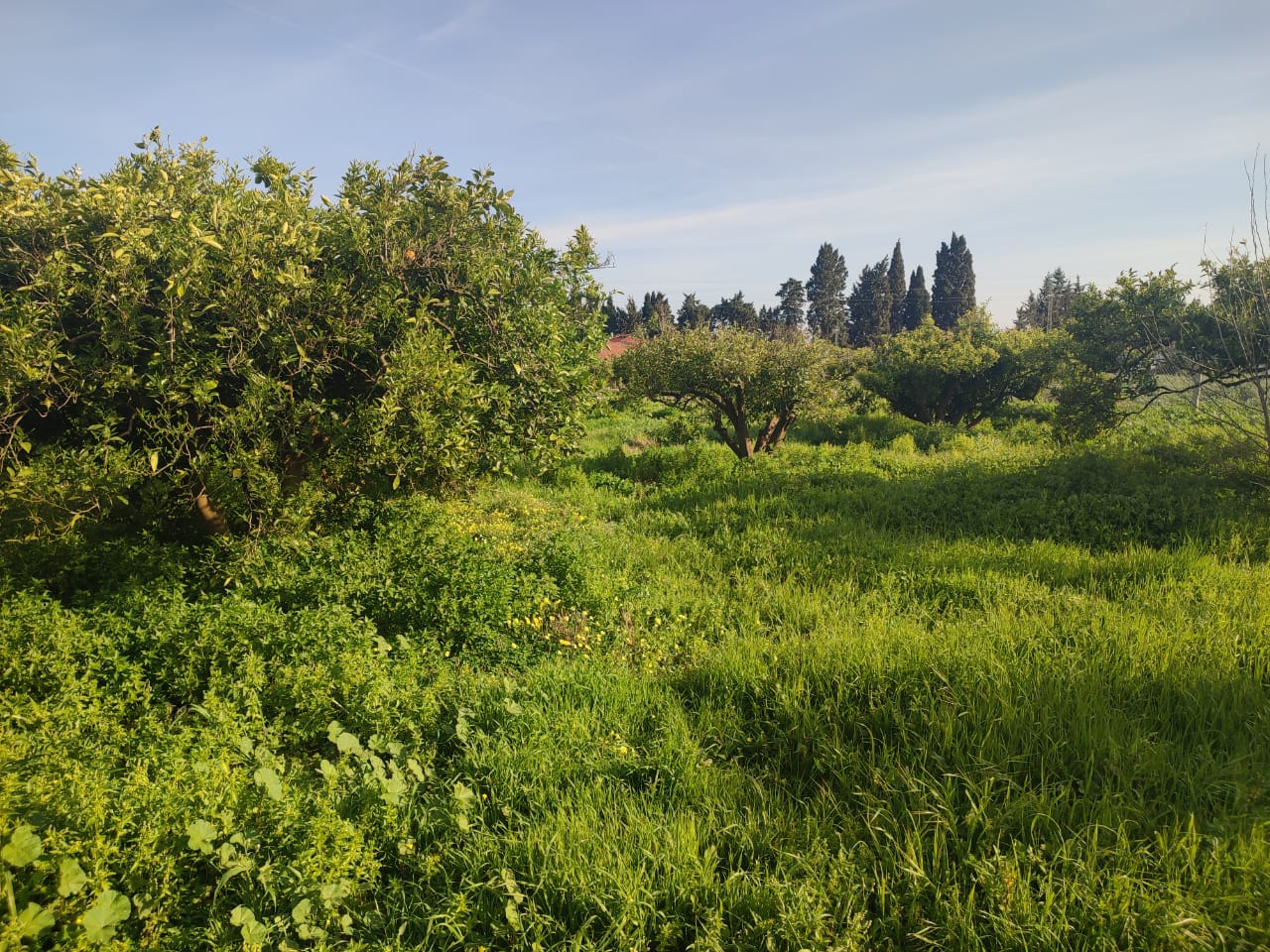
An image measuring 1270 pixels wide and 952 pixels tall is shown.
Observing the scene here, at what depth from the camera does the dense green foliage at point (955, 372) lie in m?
20.0

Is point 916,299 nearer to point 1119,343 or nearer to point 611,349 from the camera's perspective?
point 611,349

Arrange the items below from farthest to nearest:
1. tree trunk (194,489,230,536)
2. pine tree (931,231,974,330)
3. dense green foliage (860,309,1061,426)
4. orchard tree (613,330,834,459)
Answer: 1. pine tree (931,231,974,330)
2. dense green foliage (860,309,1061,426)
3. orchard tree (613,330,834,459)
4. tree trunk (194,489,230,536)

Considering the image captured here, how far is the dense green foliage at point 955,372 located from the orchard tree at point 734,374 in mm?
6693

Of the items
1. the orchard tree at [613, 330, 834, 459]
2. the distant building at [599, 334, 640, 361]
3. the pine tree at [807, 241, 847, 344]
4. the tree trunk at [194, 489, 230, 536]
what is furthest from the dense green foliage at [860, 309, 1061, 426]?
the pine tree at [807, 241, 847, 344]

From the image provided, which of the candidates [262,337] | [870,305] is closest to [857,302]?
[870,305]

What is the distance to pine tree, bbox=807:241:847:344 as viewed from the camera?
72.6 m

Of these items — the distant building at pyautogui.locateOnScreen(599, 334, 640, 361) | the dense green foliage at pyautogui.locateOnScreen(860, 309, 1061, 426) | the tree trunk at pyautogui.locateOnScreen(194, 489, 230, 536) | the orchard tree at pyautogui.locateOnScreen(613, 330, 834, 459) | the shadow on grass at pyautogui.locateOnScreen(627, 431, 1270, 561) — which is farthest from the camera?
the dense green foliage at pyautogui.locateOnScreen(860, 309, 1061, 426)

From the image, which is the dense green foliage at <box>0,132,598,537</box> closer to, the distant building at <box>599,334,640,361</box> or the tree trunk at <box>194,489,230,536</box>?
the tree trunk at <box>194,489,230,536</box>

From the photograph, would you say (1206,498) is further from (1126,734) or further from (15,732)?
(15,732)

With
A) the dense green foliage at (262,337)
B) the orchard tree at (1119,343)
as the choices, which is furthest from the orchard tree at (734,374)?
the dense green foliage at (262,337)

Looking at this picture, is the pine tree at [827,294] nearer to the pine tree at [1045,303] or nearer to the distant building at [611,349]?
the pine tree at [1045,303]

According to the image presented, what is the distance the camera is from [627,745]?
367 centimetres

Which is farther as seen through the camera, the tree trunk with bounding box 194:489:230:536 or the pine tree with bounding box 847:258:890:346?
the pine tree with bounding box 847:258:890:346

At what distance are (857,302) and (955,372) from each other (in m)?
59.0
